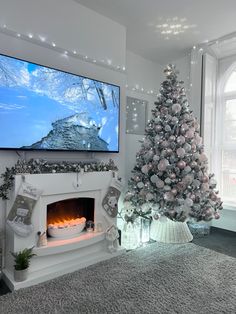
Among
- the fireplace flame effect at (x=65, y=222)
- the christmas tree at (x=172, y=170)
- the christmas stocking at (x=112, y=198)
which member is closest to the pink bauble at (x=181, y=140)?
the christmas tree at (x=172, y=170)

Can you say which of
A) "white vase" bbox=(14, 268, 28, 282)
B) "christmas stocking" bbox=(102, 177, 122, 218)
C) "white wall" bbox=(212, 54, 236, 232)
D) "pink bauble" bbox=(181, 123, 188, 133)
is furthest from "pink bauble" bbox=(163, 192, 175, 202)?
"white vase" bbox=(14, 268, 28, 282)

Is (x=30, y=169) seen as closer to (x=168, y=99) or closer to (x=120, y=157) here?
(x=120, y=157)

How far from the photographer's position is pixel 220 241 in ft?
10.9

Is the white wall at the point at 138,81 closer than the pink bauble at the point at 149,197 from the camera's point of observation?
No

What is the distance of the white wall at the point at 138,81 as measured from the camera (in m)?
3.90

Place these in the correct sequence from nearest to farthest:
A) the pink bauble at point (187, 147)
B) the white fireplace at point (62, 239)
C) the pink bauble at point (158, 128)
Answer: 1. the white fireplace at point (62, 239)
2. the pink bauble at point (187, 147)
3. the pink bauble at point (158, 128)

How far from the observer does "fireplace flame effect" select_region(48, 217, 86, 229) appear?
252 cm

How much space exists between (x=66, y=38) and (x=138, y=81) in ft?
5.54

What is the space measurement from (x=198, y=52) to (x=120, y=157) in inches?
82.6

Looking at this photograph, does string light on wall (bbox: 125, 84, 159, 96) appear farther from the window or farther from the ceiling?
the window

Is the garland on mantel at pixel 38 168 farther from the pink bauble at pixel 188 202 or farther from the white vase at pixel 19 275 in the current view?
the pink bauble at pixel 188 202

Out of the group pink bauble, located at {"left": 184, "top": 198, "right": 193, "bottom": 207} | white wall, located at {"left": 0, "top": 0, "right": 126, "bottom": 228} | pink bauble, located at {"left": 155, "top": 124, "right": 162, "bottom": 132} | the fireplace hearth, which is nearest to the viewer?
white wall, located at {"left": 0, "top": 0, "right": 126, "bottom": 228}

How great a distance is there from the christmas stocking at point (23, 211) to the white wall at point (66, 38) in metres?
0.21

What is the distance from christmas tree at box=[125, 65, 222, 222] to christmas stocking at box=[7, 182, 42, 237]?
132cm
